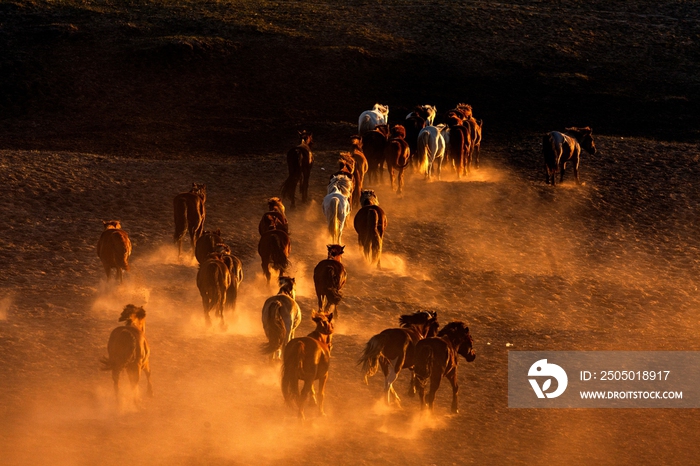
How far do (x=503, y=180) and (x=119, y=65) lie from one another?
62.1ft

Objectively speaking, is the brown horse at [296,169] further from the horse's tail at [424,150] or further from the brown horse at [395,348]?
the brown horse at [395,348]

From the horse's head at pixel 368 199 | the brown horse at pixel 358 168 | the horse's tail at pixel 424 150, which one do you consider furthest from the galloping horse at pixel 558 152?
the horse's head at pixel 368 199

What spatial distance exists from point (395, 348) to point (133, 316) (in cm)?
389

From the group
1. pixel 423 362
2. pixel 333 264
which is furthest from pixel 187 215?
pixel 423 362

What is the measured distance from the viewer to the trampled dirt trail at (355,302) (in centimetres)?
1323

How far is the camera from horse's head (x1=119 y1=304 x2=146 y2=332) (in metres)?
13.7

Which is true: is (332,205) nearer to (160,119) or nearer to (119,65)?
(160,119)

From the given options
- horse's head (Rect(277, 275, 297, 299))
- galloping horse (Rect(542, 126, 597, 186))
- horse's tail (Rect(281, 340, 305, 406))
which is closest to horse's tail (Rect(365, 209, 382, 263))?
horse's head (Rect(277, 275, 297, 299))

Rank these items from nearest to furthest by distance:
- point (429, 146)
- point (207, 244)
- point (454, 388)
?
point (454, 388), point (207, 244), point (429, 146)

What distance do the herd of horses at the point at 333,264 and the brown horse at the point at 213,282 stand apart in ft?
0.06

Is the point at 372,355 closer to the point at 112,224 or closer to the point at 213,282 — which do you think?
the point at 213,282

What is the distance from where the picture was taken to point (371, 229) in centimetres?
2047

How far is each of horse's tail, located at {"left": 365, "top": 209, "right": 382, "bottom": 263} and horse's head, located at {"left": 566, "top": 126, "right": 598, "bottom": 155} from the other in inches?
413

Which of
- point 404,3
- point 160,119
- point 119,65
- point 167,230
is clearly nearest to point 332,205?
point 167,230
